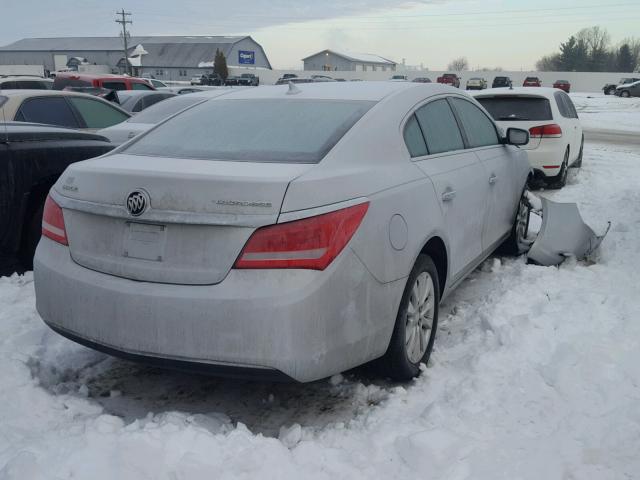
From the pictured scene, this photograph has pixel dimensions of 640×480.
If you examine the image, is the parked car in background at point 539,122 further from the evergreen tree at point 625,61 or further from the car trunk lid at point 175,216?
the evergreen tree at point 625,61

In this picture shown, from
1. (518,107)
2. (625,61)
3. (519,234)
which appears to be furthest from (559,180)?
(625,61)

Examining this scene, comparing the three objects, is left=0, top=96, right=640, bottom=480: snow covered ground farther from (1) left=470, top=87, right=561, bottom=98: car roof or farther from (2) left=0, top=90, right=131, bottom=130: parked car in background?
(1) left=470, top=87, right=561, bottom=98: car roof

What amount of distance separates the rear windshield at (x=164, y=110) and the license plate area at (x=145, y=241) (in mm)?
6313

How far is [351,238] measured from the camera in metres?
2.77

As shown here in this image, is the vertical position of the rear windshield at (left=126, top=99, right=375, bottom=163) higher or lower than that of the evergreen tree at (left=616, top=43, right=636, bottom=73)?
lower

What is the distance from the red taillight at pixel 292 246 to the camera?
263 cm

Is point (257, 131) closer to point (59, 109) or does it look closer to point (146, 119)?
point (59, 109)

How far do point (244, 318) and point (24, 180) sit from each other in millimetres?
2976

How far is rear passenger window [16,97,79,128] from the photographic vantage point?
309 inches

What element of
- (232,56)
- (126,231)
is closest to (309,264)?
(126,231)

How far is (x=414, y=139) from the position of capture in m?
3.70

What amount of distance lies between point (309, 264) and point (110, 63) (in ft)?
317

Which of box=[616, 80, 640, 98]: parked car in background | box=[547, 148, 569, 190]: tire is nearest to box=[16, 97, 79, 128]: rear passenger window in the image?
box=[547, 148, 569, 190]: tire

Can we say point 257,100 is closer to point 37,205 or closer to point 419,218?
point 419,218
